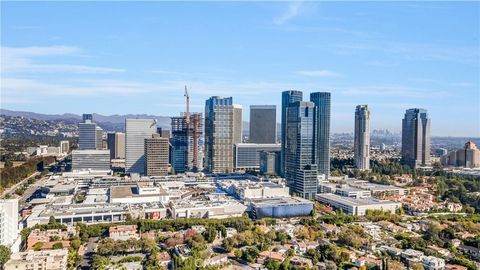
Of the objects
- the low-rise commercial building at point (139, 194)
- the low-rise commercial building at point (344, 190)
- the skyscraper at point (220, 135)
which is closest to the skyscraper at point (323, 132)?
the low-rise commercial building at point (344, 190)

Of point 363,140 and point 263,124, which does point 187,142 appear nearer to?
point 263,124

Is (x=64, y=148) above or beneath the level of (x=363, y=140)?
beneath

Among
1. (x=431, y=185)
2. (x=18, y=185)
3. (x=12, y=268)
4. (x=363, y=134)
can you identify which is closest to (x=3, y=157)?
(x=18, y=185)

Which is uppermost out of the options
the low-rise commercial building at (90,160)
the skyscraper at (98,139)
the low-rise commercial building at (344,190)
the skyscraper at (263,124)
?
the skyscraper at (263,124)

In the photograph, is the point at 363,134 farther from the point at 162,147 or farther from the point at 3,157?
the point at 3,157

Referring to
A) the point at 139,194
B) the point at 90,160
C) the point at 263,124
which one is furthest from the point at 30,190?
the point at 263,124

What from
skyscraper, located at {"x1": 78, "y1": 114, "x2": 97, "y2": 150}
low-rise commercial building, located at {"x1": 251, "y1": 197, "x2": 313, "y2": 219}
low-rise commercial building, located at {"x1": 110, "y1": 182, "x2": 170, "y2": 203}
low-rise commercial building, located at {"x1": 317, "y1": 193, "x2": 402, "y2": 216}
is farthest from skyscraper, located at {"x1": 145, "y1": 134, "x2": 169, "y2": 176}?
low-rise commercial building, located at {"x1": 317, "y1": 193, "x2": 402, "y2": 216}

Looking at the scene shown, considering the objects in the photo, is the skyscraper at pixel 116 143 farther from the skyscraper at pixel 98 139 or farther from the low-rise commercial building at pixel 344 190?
the low-rise commercial building at pixel 344 190

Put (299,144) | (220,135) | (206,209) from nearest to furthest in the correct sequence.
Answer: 1. (206,209)
2. (299,144)
3. (220,135)
